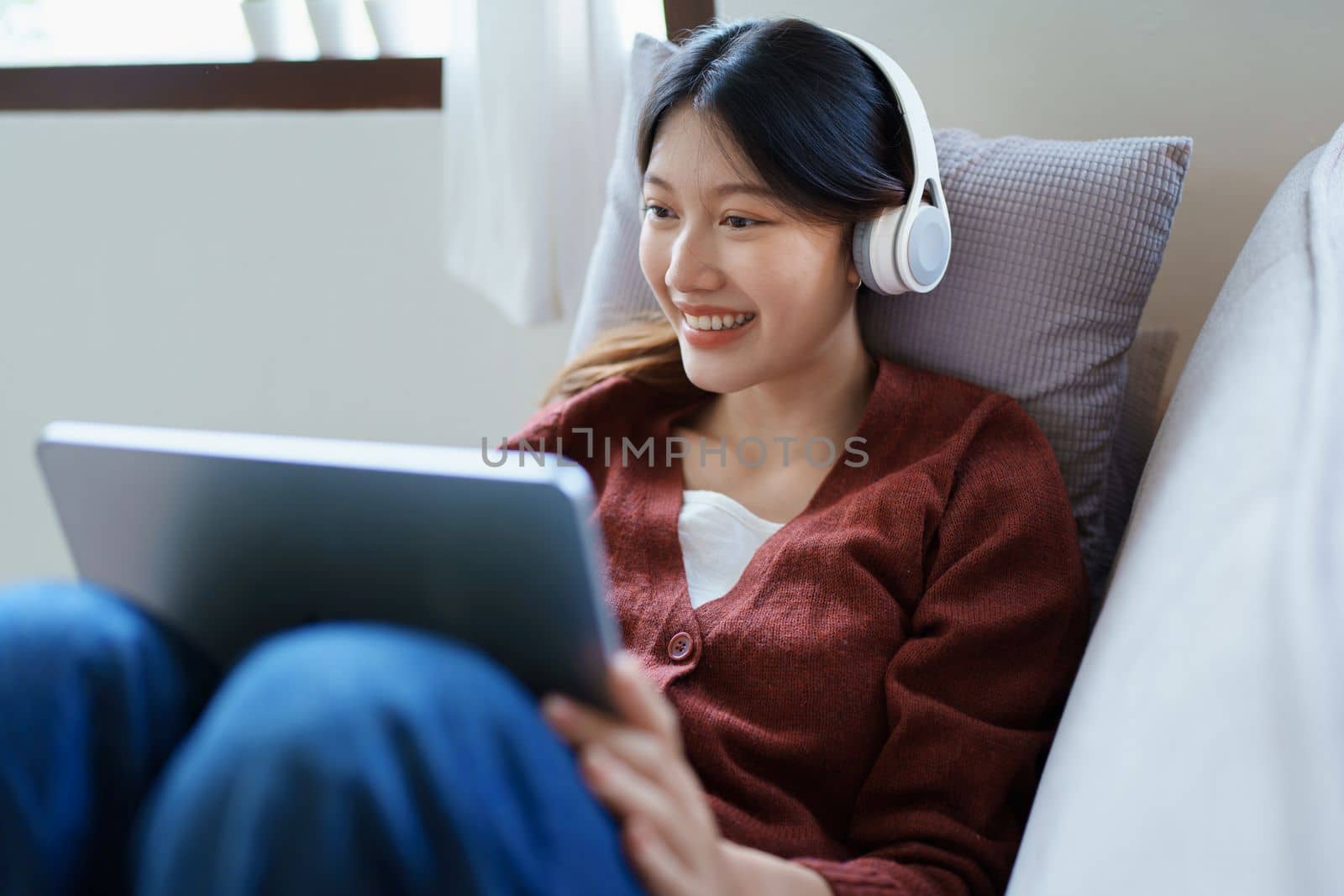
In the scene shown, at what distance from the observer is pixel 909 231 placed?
97 centimetres

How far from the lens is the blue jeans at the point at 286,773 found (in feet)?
1.60

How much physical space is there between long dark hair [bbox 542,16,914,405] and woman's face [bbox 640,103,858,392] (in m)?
0.02

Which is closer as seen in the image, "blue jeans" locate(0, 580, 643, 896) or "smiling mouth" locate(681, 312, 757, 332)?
"blue jeans" locate(0, 580, 643, 896)

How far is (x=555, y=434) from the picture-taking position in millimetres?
1169

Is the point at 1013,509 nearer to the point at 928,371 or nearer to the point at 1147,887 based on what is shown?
the point at 928,371

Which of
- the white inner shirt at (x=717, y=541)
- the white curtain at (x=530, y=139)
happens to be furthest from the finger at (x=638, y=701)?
the white curtain at (x=530, y=139)

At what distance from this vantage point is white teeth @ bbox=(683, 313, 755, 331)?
104 cm

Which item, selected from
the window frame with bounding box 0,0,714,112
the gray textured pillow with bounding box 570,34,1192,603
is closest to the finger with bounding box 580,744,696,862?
the gray textured pillow with bounding box 570,34,1192,603

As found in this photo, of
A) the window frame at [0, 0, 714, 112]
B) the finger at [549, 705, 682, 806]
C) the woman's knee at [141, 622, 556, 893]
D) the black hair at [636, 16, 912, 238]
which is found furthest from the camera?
the window frame at [0, 0, 714, 112]

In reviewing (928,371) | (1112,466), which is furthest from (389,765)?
(1112,466)

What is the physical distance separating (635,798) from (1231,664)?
32 cm

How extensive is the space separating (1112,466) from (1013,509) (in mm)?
291

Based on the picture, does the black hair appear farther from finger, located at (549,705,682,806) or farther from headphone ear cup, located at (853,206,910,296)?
finger, located at (549,705,682,806)

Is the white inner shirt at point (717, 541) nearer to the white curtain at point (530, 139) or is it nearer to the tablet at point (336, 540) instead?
the tablet at point (336, 540)
